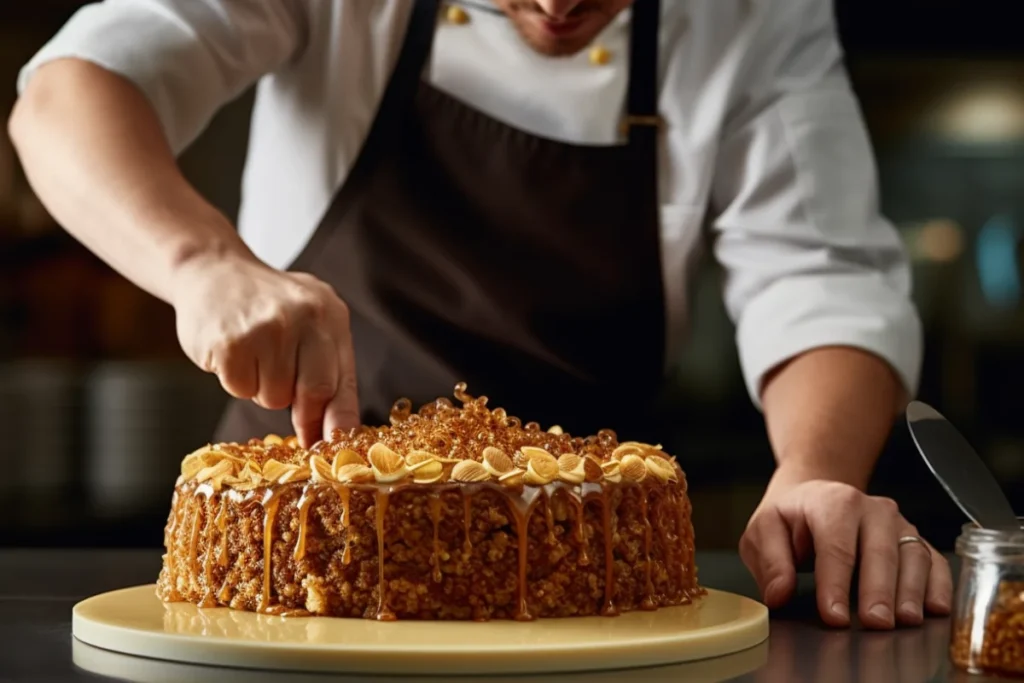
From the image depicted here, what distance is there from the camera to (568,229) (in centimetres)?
172

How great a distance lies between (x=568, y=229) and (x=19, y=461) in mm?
1505

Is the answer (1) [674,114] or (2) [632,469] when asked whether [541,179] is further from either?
(2) [632,469]

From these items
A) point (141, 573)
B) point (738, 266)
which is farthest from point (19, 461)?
point (738, 266)

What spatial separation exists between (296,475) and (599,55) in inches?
33.1

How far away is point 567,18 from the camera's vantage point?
1.52 metres

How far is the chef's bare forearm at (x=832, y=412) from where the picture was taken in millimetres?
1418

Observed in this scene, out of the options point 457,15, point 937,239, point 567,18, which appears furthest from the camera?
point 937,239

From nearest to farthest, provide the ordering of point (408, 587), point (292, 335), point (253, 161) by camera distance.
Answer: point (408, 587) < point (292, 335) < point (253, 161)

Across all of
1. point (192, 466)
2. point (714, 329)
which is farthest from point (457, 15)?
point (714, 329)

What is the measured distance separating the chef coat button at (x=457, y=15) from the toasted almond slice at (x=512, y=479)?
83 centimetres

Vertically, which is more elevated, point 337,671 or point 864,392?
point 864,392

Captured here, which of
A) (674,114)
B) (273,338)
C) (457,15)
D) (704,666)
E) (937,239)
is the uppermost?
(457,15)

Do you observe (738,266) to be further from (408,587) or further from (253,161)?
(408,587)

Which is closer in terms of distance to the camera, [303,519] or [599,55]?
[303,519]
